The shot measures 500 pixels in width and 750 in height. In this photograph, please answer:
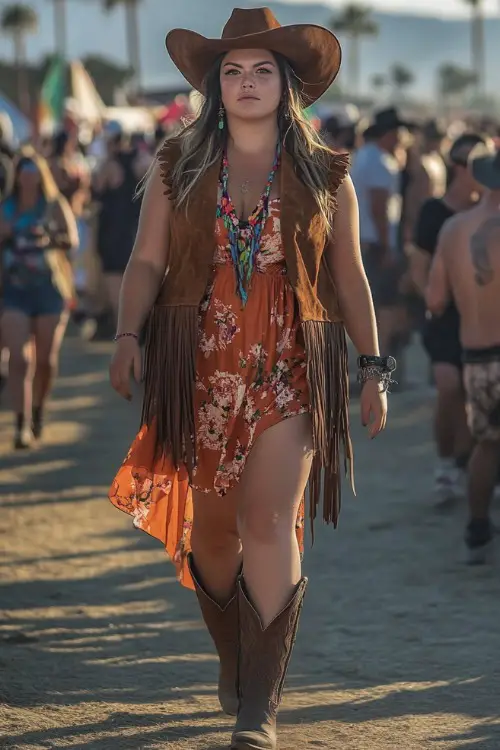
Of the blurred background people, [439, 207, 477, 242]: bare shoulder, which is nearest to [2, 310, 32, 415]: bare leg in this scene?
the blurred background people

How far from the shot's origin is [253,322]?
4805mm

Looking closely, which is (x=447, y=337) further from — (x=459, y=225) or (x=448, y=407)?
(x=459, y=225)

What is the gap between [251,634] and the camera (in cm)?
475

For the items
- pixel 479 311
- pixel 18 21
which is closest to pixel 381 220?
pixel 479 311

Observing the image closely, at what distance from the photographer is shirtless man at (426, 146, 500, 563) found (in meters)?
7.28

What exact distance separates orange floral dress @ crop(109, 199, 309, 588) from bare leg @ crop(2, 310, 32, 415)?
5477mm

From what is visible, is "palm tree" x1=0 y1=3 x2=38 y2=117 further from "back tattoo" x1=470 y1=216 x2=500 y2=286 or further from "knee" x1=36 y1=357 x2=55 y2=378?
"back tattoo" x1=470 y1=216 x2=500 y2=286

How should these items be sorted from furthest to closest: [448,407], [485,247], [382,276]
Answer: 1. [382,276]
2. [448,407]
3. [485,247]

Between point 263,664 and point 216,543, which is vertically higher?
point 216,543

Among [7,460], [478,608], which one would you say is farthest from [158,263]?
[7,460]

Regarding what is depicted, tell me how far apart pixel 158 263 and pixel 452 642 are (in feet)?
6.63

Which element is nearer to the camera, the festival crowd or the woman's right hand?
the woman's right hand

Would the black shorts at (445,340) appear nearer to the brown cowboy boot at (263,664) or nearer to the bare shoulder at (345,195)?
the bare shoulder at (345,195)

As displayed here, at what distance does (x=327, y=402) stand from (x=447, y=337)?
3.87 m
